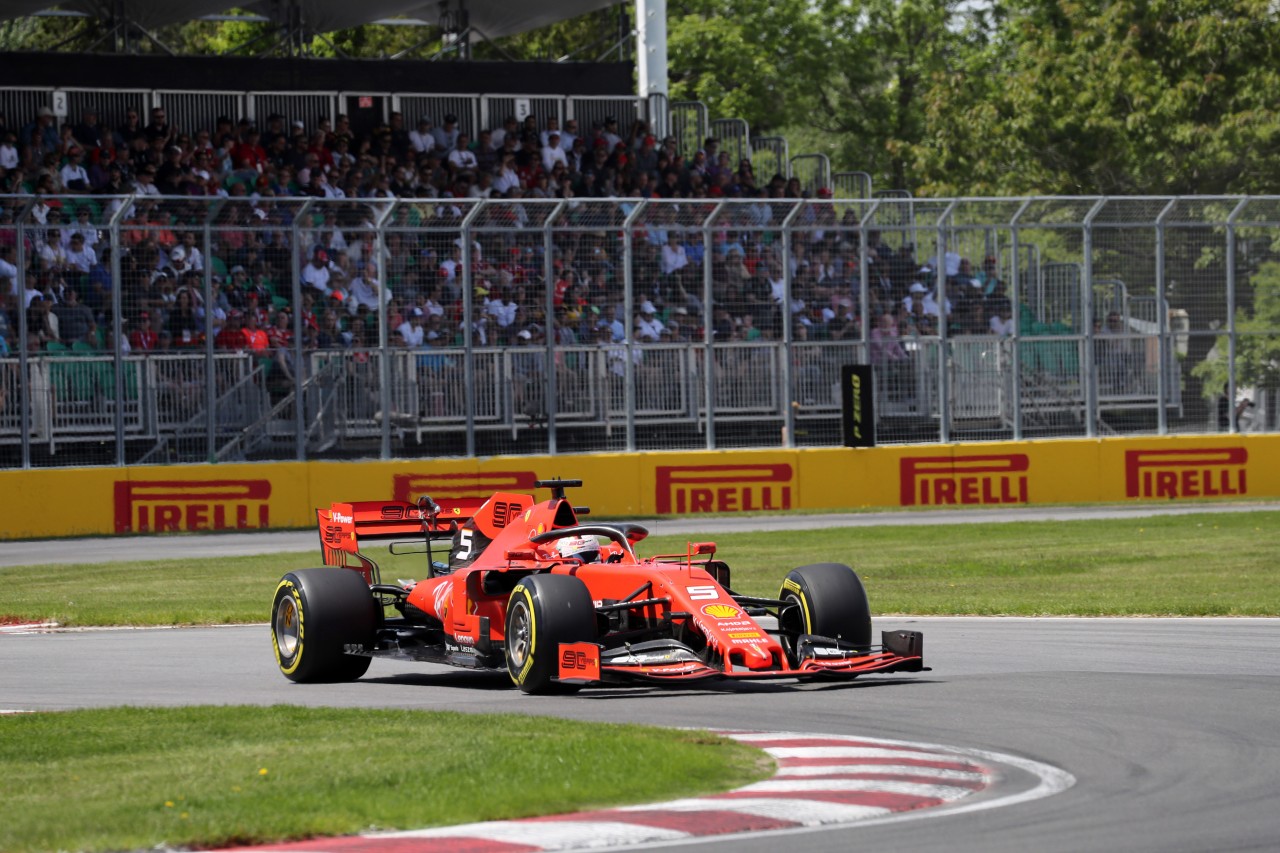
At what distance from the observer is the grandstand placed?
22500mm

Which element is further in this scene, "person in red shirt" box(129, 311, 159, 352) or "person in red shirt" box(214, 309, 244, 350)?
"person in red shirt" box(214, 309, 244, 350)

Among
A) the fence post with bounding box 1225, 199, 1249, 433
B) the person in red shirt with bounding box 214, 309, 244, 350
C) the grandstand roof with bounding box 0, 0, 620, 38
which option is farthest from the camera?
the grandstand roof with bounding box 0, 0, 620, 38

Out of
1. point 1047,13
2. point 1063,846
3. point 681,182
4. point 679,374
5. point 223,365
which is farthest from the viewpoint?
point 1047,13

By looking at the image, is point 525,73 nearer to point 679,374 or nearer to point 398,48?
point 679,374

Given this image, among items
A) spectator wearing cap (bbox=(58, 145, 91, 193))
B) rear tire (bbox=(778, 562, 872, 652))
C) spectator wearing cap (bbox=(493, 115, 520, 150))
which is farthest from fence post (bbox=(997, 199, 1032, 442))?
rear tire (bbox=(778, 562, 872, 652))

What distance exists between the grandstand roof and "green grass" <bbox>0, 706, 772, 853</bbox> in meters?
22.7

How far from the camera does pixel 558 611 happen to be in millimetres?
10273

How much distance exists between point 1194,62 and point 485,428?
2497cm

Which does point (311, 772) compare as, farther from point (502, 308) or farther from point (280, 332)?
point (502, 308)

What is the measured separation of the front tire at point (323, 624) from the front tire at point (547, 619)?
1398mm

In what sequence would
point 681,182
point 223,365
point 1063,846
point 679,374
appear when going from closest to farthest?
point 1063,846, point 223,365, point 679,374, point 681,182

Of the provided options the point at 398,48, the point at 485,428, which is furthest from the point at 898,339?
the point at 398,48

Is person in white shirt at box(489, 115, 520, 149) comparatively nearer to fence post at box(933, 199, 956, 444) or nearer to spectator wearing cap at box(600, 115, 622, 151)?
spectator wearing cap at box(600, 115, 622, 151)

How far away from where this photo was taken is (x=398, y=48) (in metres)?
51.3
